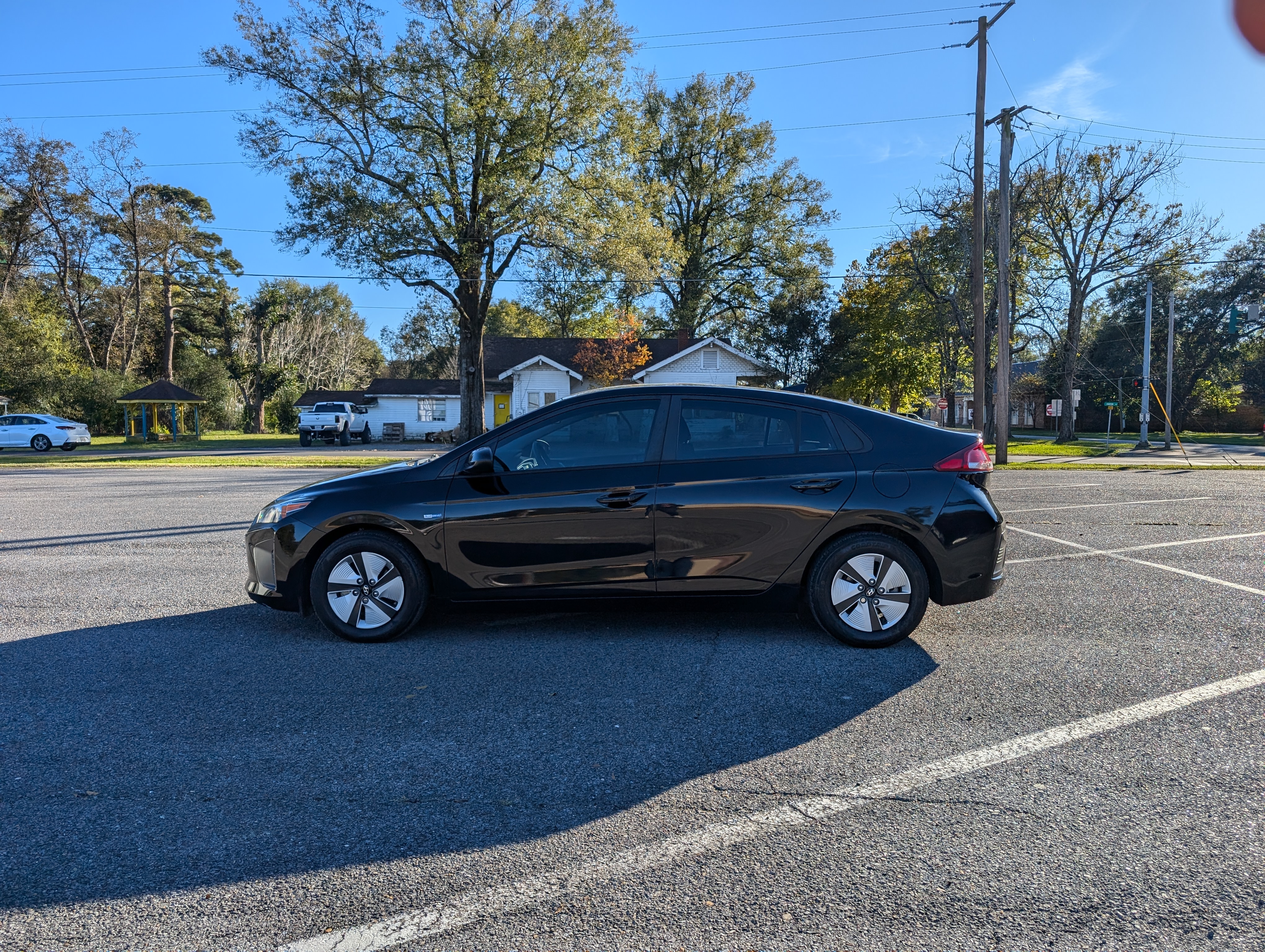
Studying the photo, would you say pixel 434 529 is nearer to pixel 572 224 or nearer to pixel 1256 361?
pixel 572 224

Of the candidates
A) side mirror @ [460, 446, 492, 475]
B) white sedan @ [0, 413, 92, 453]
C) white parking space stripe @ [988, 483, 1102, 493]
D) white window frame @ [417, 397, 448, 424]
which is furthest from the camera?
white window frame @ [417, 397, 448, 424]

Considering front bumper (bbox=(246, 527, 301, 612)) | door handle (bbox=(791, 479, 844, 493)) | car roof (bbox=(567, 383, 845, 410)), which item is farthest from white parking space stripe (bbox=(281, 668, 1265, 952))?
front bumper (bbox=(246, 527, 301, 612))

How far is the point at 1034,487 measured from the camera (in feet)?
49.4

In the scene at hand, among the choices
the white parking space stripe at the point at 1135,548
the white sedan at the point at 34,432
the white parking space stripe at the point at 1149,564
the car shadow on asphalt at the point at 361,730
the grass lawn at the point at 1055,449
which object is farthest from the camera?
the white sedan at the point at 34,432

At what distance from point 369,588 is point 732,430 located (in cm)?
255

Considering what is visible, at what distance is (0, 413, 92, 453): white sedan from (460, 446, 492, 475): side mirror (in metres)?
36.7

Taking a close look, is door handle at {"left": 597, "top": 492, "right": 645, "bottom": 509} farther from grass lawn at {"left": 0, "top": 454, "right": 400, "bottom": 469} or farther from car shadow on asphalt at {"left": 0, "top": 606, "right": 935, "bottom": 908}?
grass lawn at {"left": 0, "top": 454, "right": 400, "bottom": 469}

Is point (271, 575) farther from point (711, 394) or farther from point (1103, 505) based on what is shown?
point (1103, 505)

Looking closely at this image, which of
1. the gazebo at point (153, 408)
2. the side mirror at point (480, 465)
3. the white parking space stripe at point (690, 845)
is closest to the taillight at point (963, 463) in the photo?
the white parking space stripe at point (690, 845)

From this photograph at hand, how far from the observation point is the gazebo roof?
1513 inches

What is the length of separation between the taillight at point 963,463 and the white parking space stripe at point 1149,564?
10.2 feet

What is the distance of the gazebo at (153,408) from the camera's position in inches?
1523

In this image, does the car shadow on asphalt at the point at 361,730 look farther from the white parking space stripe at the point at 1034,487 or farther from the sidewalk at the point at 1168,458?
the sidewalk at the point at 1168,458

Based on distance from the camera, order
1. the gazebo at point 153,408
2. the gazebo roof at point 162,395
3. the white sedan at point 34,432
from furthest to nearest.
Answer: the gazebo at point 153,408 < the gazebo roof at point 162,395 < the white sedan at point 34,432
